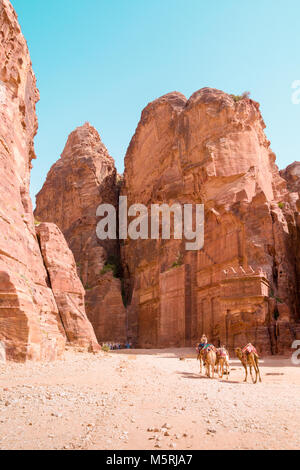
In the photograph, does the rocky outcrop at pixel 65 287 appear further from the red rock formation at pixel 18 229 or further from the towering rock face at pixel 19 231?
the red rock formation at pixel 18 229

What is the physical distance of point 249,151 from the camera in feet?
135

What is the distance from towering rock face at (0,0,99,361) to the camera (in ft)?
41.8

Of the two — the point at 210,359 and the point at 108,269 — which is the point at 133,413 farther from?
the point at 108,269

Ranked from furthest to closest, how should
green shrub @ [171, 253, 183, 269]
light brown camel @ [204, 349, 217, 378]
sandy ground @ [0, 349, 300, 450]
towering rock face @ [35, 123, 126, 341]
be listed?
towering rock face @ [35, 123, 126, 341], green shrub @ [171, 253, 183, 269], light brown camel @ [204, 349, 217, 378], sandy ground @ [0, 349, 300, 450]

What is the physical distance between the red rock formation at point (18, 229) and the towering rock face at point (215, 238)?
14625mm

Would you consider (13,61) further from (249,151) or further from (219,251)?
(249,151)

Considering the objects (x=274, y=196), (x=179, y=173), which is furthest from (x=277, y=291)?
(x=179, y=173)

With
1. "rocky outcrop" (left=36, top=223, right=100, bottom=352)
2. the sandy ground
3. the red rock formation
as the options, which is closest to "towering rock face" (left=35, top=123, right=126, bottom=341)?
"rocky outcrop" (left=36, top=223, right=100, bottom=352)

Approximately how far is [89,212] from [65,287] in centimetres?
3223

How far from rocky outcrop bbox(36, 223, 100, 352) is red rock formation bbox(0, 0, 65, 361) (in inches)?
50.8

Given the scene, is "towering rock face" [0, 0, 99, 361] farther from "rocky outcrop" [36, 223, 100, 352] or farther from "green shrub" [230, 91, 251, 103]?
"green shrub" [230, 91, 251, 103]

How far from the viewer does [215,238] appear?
35812 millimetres

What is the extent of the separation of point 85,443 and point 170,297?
108 ft

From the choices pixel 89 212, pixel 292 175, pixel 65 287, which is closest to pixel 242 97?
pixel 292 175
